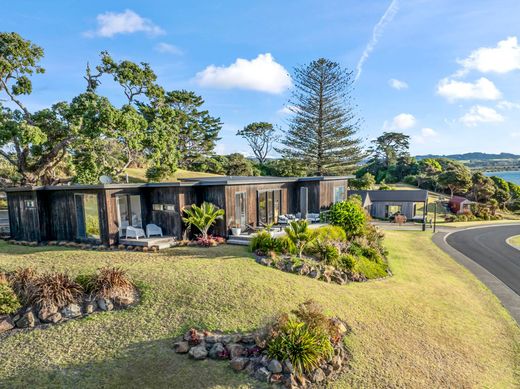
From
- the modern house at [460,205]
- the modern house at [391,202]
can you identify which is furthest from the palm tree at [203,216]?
the modern house at [460,205]

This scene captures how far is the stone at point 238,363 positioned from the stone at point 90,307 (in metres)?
4.00

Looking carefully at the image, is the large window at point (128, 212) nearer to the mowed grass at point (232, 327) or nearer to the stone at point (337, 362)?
the mowed grass at point (232, 327)

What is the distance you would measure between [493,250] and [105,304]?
79.3ft

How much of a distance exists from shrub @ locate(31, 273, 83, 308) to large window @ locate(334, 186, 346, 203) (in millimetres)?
18338

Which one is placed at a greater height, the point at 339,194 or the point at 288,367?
the point at 339,194

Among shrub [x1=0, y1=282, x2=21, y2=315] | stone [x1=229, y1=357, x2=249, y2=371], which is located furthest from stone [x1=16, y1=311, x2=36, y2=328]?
stone [x1=229, y1=357, x2=249, y2=371]

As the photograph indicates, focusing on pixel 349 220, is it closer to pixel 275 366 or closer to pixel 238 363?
pixel 275 366

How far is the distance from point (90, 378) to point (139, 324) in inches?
67.2

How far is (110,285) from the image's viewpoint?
8273 millimetres

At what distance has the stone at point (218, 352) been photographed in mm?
6355

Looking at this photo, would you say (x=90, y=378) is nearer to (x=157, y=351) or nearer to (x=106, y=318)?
(x=157, y=351)

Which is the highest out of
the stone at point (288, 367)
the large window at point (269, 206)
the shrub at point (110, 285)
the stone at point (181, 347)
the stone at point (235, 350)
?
the large window at point (269, 206)

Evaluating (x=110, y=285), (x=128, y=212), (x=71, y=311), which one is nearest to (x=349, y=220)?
(x=128, y=212)

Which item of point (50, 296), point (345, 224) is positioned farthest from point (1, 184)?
point (345, 224)
